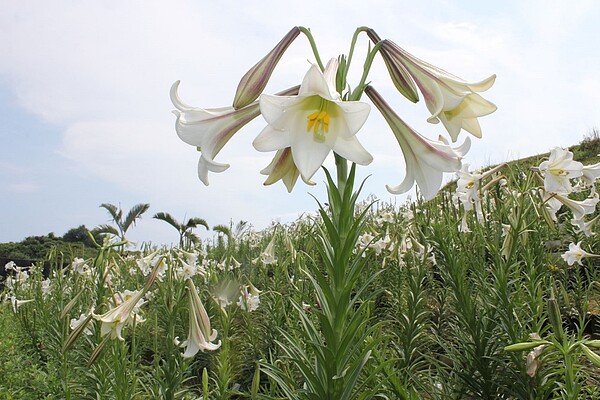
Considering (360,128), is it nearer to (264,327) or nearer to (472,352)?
(472,352)

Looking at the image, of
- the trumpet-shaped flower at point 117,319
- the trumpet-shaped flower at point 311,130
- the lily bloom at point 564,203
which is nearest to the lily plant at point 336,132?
the trumpet-shaped flower at point 311,130

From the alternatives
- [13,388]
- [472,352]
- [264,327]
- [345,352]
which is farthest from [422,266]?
[13,388]

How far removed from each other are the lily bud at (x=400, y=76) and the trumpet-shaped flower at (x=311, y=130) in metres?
0.18

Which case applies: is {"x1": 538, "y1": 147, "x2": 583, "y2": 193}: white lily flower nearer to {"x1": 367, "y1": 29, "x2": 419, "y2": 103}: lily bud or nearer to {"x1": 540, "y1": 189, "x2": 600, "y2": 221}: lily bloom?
{"x1": 540, "y1": 189, "x2": 600, "y2": 221}: lily bloom

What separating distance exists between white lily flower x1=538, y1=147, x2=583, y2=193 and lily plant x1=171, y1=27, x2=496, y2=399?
1.56 metres

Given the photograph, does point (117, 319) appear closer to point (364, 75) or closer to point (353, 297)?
point (353, 297)

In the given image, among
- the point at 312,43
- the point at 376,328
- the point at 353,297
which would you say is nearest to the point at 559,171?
the point at 353,297

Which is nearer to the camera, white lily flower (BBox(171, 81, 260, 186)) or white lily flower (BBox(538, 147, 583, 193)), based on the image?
white lily flower (BBox(171, 81, 260, 186))

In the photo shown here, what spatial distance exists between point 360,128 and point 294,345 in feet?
2.33

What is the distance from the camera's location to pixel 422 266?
A: 123 inches

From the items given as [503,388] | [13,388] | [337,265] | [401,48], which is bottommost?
[13,388]

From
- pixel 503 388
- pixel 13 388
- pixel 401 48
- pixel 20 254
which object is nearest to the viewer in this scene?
pixel 401 48

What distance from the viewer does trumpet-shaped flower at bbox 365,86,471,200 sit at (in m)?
1.10

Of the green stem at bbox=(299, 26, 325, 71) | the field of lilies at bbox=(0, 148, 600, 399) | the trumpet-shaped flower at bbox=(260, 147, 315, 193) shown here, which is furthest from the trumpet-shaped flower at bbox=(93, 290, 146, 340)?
the green stem at bbox=(299, 26, 325, 71)
